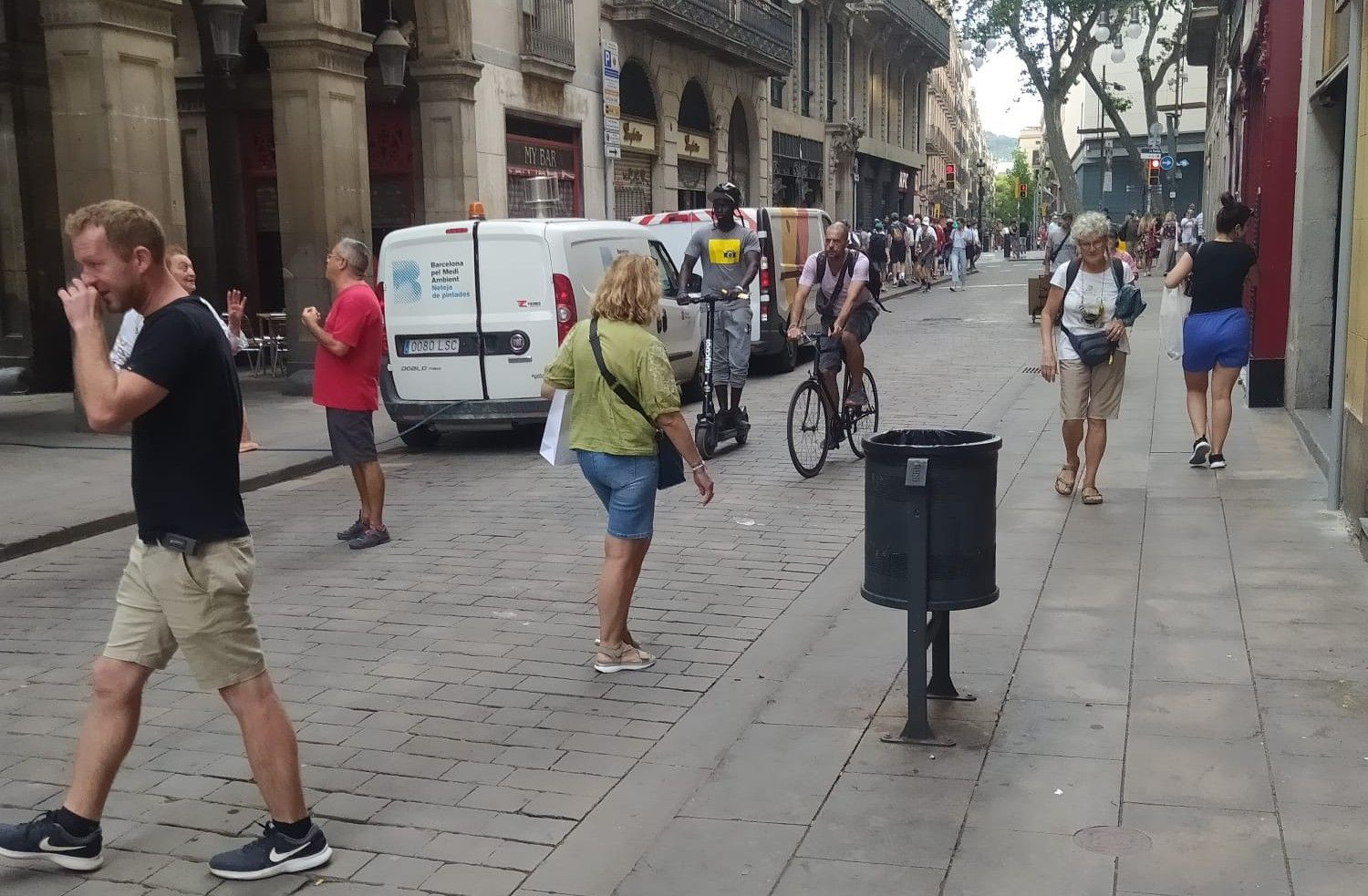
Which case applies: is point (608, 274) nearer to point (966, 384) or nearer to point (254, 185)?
point (966, 384)

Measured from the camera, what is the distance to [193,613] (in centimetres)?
365

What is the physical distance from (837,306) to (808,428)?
968 millimetres

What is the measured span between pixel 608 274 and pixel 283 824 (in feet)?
8.32

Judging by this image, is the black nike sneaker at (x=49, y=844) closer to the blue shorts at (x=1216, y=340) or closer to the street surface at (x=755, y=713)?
the street surface at (x=755, y=713)

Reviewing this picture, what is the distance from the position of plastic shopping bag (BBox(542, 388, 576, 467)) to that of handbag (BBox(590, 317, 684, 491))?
29 centimetres

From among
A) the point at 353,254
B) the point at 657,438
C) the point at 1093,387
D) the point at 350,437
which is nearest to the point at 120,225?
the point at 657,438

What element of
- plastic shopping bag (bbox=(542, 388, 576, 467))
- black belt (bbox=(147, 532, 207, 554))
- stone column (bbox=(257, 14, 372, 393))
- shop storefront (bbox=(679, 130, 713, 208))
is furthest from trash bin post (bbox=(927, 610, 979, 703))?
shop storefront (bbox=(679, 130, 713, 208))

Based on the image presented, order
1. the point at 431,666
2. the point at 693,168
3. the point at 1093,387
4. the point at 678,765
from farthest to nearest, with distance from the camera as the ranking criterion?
1. the point at 693,168
2. the point at 1093,387
3. the point at 431,666
4. the point at 678,765

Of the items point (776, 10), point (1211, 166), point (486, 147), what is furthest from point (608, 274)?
point (1211, 166)

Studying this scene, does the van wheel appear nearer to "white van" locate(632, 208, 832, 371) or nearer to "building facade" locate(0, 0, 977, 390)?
"building facade" locate(0, 0, 977, 390)

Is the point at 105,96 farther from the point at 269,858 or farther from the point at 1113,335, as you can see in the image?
the point at 269,858

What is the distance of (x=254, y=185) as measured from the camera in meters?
19.9

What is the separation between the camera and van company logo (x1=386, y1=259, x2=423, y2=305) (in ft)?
36.9

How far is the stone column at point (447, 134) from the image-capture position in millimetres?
18703
